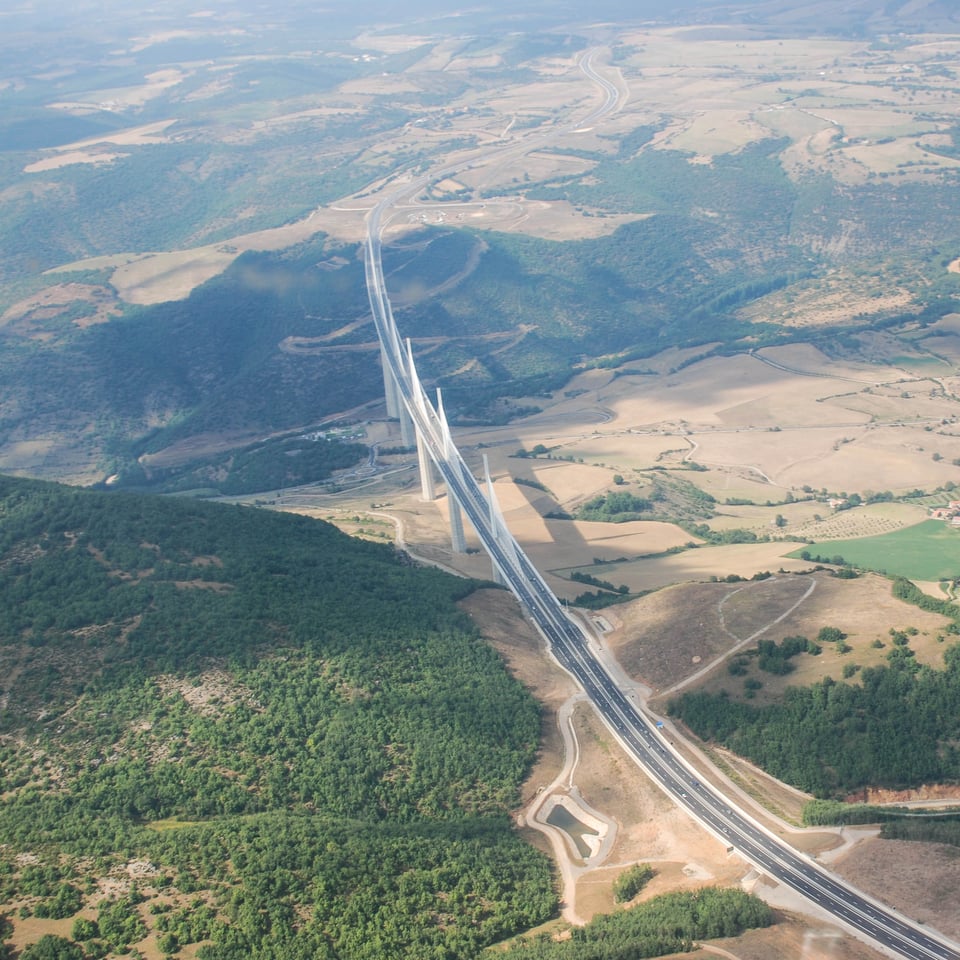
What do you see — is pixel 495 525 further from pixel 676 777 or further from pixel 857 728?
pixel 857 728

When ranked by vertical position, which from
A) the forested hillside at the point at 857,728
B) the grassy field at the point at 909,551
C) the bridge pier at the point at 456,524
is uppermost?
the forested hillside at the point at 857,728

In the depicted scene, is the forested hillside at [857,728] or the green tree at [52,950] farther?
the forested hillside at [857,728]

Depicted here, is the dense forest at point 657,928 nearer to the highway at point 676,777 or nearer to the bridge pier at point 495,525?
the highway at point 676,777

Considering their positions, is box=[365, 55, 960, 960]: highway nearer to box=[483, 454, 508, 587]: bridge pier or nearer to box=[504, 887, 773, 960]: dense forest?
box=[483, 454, 508, 587]: bridge pier

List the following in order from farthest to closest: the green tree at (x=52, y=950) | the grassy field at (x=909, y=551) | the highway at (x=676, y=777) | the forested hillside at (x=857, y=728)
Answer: the grassy field at (x=909, y=551) < the forested hillside at (x=857, y=728) < the highway at (x=676, y=777) < the green tree at (x=52, y=950)

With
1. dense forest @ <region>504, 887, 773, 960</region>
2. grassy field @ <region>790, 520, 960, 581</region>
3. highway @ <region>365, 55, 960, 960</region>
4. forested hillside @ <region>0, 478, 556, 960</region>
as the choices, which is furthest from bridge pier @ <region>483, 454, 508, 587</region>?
dense forest @ <region>504, 887, 773, 960</region>

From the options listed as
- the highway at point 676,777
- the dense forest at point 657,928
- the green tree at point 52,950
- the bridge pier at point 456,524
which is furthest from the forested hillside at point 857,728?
the bridge pier at point 456,524

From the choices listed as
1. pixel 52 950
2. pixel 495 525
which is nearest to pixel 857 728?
pixel 495 525

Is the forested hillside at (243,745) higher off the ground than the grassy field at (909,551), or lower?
higher
